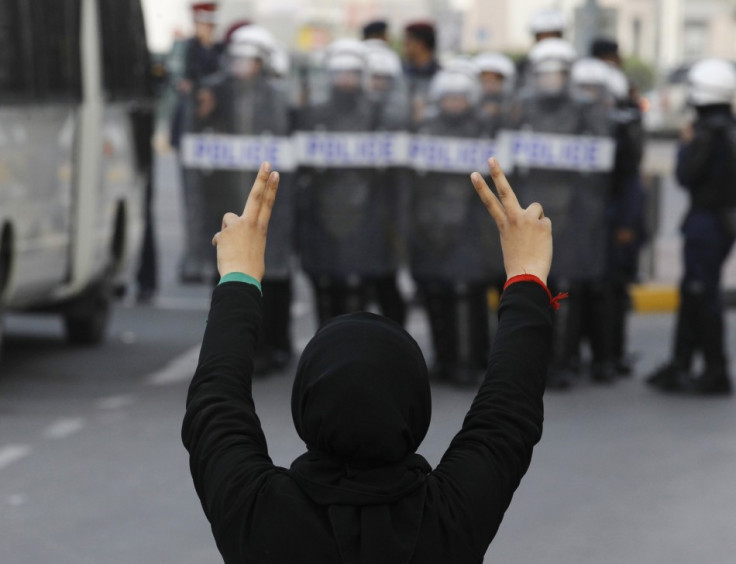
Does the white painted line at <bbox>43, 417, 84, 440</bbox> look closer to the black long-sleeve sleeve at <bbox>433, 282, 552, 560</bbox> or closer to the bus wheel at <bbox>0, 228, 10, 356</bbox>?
the bus wheel at <bbox>0, 228, 10, 356</bbox>

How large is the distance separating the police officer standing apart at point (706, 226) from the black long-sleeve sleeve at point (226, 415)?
7.32 meters

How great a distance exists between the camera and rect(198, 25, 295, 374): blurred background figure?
412 inches

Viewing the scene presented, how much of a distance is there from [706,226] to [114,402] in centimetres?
356

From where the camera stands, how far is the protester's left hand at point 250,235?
304 cm

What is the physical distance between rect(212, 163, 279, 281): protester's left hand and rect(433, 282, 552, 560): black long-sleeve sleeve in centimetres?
45

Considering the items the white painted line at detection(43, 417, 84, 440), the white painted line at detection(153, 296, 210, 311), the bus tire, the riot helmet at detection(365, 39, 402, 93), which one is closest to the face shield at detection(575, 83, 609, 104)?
the riot helmet at detection(365, 39, 402, 93)

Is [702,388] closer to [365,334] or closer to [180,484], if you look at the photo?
[180,484]

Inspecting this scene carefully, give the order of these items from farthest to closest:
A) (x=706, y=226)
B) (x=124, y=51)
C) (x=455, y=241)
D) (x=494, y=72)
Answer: (x=124, y=51) < (x=494, y=72) < (x=455, y=241) < (x=706, y=226)

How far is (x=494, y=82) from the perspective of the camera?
11.4 metres

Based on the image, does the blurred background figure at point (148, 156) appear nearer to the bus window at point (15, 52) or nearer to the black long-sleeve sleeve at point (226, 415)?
the bus window at point (15, 52)

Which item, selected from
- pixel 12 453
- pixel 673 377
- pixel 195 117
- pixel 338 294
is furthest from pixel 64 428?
pixel 673 377

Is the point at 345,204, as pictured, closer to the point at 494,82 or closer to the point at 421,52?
the point at 494,82

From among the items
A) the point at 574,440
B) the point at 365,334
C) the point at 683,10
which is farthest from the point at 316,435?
the point at 683,10

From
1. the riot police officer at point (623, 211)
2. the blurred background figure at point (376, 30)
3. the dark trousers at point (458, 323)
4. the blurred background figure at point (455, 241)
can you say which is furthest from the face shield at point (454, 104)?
the blurred background figure at point (376, 30)
